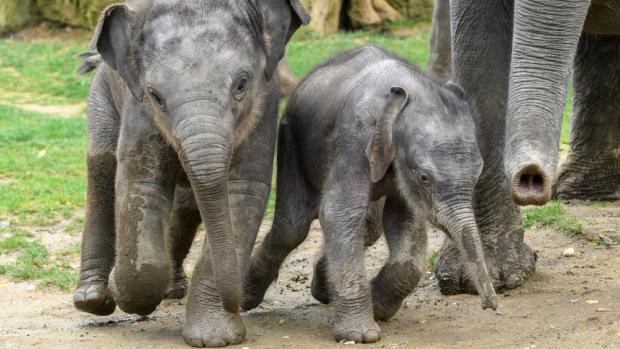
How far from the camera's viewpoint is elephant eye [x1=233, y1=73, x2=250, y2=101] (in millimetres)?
5145

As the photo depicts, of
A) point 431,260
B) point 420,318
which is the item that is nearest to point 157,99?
point 420,318

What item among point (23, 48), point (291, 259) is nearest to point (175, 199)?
point (291, 259)

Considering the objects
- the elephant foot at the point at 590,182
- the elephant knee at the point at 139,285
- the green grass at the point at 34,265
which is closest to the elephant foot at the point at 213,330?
the elephant knee at the point at 139,285

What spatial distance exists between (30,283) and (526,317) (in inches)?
111

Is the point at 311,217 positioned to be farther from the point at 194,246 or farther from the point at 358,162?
the point at 194,246

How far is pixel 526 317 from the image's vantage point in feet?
18.7

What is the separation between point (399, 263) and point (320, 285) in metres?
0.72

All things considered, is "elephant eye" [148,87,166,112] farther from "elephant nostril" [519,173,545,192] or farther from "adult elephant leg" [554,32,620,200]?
"adult elephant leg" [554,32,620,200]

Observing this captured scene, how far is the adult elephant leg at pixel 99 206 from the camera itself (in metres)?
5.95

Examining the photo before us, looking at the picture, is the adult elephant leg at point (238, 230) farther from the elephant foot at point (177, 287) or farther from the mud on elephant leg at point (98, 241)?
the elephant foot at point (177, 287)

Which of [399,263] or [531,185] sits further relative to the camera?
[399,263]

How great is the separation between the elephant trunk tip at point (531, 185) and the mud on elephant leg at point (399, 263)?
0.85 meters

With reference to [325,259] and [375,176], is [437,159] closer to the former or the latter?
[375,176]

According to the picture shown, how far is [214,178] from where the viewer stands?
489 cm
